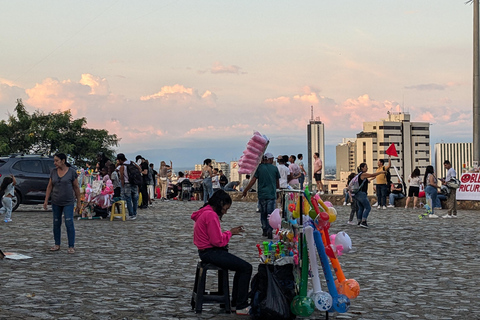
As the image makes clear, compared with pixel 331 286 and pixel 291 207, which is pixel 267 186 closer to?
pixel 291 207

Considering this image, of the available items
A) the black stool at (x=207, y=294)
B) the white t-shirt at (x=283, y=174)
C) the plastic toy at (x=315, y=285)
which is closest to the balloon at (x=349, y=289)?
the plastic toy at (x=315, y=285)

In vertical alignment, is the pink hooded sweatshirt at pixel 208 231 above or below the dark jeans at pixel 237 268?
above

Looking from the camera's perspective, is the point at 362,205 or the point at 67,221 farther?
the point at 362,205

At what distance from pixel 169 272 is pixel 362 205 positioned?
9191 mm

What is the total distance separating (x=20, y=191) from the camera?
77.4ft

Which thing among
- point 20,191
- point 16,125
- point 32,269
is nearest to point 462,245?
point 32,269

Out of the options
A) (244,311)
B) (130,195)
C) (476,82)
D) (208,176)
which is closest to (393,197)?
(476,82)

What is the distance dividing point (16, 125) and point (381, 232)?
43.5 metres

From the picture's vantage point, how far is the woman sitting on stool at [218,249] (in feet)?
25.8

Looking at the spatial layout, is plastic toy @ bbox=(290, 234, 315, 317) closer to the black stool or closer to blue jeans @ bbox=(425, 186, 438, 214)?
the black stool

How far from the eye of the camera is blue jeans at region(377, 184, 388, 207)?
89.6 feet

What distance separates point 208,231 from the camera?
794cm

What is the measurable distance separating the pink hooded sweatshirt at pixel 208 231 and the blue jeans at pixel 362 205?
1119 cm

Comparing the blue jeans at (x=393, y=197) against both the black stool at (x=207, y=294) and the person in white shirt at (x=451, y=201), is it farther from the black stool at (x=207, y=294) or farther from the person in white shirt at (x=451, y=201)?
the black stool at (x=207, y=294)
